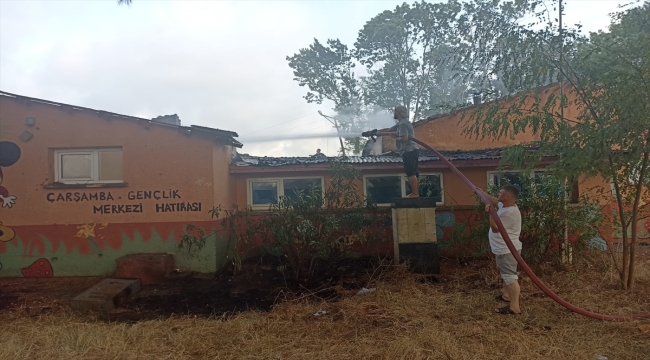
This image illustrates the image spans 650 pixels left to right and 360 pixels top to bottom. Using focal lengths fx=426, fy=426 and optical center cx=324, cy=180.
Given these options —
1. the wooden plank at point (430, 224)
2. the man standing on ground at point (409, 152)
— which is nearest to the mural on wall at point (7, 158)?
the man standing on ground at point (409, 152)

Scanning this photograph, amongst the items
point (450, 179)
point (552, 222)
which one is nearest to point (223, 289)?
point (450, 179)

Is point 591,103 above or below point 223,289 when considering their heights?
above

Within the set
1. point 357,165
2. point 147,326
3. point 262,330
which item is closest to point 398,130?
point 357,165

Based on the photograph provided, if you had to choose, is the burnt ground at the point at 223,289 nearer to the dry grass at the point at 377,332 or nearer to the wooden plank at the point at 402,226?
the dry grass at the point at 377,332

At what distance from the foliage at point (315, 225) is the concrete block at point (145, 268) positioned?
6.79 ft

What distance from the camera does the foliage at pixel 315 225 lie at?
24.6 feet

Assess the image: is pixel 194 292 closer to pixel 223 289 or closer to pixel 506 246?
pixel 223 289

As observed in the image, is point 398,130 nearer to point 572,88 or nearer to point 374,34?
point 572,88

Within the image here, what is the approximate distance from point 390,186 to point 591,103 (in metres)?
4.80

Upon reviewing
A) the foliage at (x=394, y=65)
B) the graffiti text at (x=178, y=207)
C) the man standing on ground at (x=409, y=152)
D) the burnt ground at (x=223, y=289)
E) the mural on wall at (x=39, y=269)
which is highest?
the foliage at (x=394, y=65)

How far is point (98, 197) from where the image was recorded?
8.66m

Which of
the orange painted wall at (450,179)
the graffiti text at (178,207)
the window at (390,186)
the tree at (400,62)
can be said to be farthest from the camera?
the tree at (400,62)

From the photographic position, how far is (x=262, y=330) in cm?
539

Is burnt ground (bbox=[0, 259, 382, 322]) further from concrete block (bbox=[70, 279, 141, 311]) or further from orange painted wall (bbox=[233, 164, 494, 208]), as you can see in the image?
orange painted wall (bbox=[233, 164, 494, 208])
